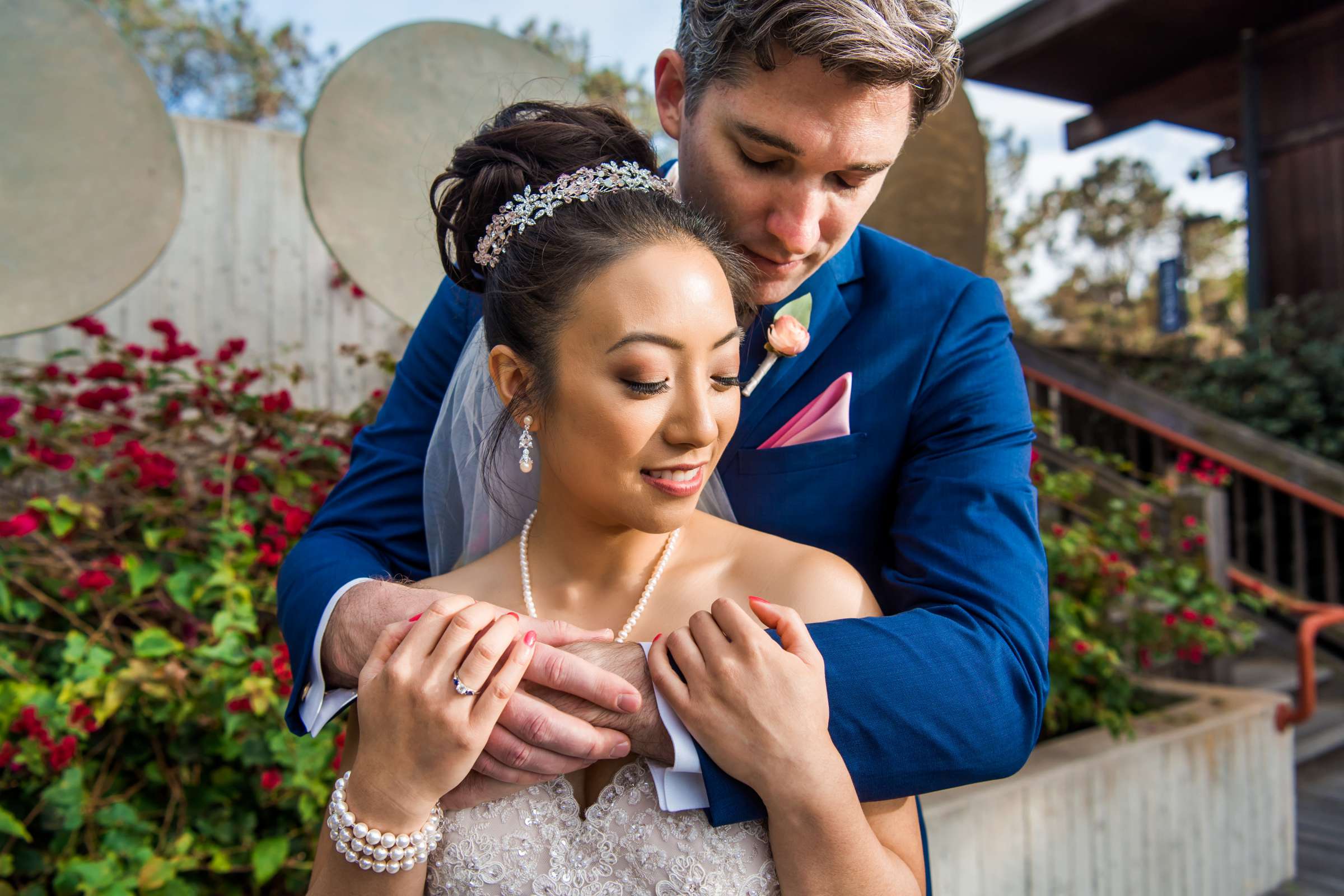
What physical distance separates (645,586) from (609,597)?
0.06 m

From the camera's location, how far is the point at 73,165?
279 centimetres

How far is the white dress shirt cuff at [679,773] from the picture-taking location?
45.0 inches

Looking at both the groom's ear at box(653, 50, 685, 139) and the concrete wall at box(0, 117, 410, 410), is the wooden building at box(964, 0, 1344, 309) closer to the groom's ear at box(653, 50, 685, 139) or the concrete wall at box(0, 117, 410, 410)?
the concrete wall at box(0, 117, 410, 410)

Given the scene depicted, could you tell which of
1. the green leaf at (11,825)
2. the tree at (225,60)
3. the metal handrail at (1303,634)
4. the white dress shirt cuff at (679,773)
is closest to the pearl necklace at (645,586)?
the white dress shirt cuff at (679,773)

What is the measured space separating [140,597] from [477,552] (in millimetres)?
1781

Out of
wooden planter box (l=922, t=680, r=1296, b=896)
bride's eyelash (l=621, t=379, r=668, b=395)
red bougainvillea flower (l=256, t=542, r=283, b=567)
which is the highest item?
bride's eyelash (l=621, t=379, r=668, b=395)

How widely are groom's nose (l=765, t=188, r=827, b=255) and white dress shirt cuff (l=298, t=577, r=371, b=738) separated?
2.65ft

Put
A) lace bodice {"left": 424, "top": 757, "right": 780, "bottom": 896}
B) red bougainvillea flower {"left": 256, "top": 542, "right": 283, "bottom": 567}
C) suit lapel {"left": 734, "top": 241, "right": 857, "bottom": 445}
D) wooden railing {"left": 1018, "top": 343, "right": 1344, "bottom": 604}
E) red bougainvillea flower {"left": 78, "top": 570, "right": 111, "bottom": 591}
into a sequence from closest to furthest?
1. lace bodice {"left": 424, "top": 757, "right": 780, "bottom": 896}
2. suit lapel {"left": 734, "top": 241, "right": 857, "bottom": 445}
3. red bougainvillea flower {"left": 78, "top": 570, "right": 111, "bottom": 591}
4. red bougainvillea flower {"left": 256, "top": 542, "right": 283, "bottom": 567}
5. wooden railing {"left": 1018, "top": 343, "right": 1344, "bottom": 604}

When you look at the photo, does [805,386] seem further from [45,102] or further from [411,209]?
[45,102]

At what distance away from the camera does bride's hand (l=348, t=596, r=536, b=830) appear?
112 cm

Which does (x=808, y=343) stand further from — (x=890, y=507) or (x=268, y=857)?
(x=268, y=857)

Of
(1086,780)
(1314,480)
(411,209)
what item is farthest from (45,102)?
(1314,480)

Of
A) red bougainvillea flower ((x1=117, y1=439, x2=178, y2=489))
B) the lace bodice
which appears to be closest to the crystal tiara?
the lace bodice

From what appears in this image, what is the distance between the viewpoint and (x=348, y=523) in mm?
1712
